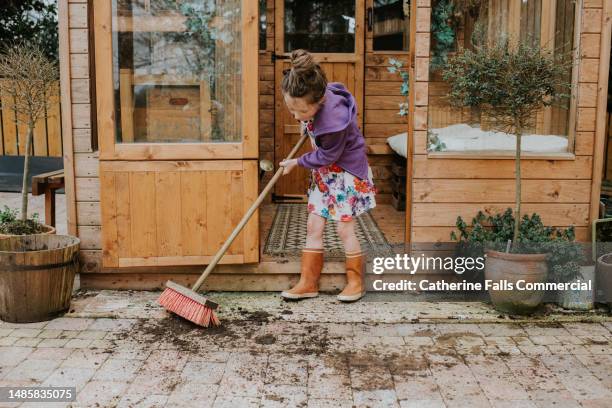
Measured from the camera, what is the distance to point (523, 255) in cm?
396

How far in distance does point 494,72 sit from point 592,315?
1.53m

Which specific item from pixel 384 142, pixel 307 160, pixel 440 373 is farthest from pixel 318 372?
pixel 384 142

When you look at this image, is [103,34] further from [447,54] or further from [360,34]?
[360,34]

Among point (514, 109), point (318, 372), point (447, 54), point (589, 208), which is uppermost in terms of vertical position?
point (447, 54)

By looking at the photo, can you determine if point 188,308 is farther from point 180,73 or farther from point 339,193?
point 180,73

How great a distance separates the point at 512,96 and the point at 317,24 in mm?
3275

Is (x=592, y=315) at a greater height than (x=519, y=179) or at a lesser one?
lesser

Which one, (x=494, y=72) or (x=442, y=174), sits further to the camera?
(x=442, y=174)

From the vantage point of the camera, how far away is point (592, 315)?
4109mm

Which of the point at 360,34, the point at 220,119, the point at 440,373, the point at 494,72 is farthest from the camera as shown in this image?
the point at 360,34

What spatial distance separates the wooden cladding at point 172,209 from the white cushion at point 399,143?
81.0 inches

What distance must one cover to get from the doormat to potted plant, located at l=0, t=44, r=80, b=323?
1.36 meters

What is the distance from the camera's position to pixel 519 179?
409 centimetres

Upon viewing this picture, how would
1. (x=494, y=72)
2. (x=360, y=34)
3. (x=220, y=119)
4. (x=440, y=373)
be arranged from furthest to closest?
1. (x=360, y=34)
2. (x=220, y=119)
3. (x=494, y=72)
4. (x=440, y=373)
